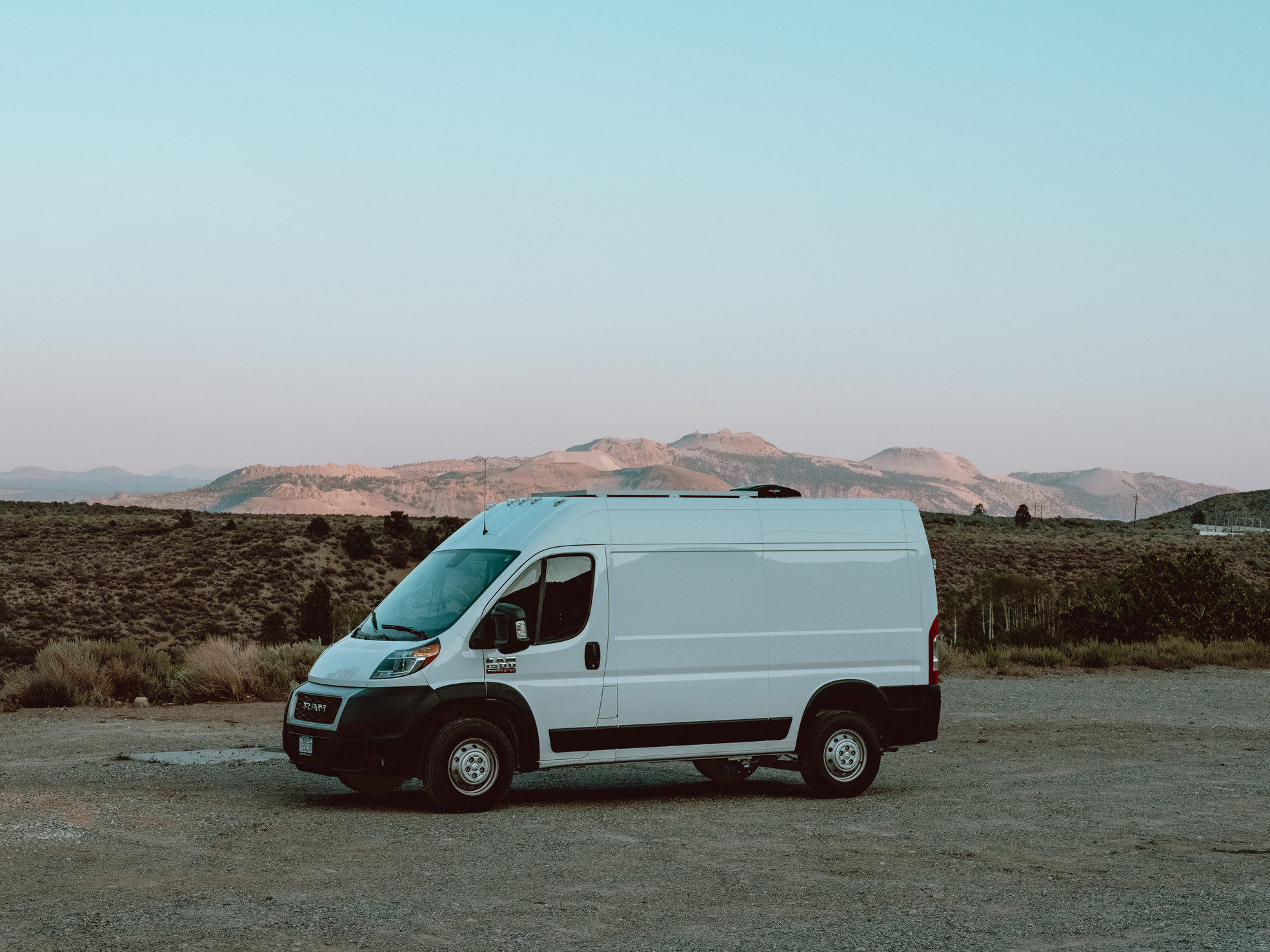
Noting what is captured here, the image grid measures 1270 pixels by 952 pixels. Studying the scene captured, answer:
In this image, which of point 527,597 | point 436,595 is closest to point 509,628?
point 527,597

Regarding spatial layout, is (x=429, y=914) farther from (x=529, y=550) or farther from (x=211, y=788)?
(x=211, y=788)

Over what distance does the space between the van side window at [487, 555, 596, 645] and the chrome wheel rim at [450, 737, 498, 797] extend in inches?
36.0

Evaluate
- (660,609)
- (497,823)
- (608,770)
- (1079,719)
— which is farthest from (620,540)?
(1079,719)

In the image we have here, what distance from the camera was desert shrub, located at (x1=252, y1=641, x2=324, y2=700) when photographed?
20.3 metres

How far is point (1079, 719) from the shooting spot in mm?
17969

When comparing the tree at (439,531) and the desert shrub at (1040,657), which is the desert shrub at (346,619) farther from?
the tree at (439,531)

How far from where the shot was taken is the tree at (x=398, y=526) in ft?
258

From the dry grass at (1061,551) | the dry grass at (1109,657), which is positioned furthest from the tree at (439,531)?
the dry grass at (1109,657)

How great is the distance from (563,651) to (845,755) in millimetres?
2675

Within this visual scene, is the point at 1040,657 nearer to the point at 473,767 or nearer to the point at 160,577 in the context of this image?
the point at 473,767

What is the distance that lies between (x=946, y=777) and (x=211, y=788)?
664cm

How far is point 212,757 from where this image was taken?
1395cm

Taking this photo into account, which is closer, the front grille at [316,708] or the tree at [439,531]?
the front grille at [316,708]

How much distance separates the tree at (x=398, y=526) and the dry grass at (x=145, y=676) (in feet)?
186
